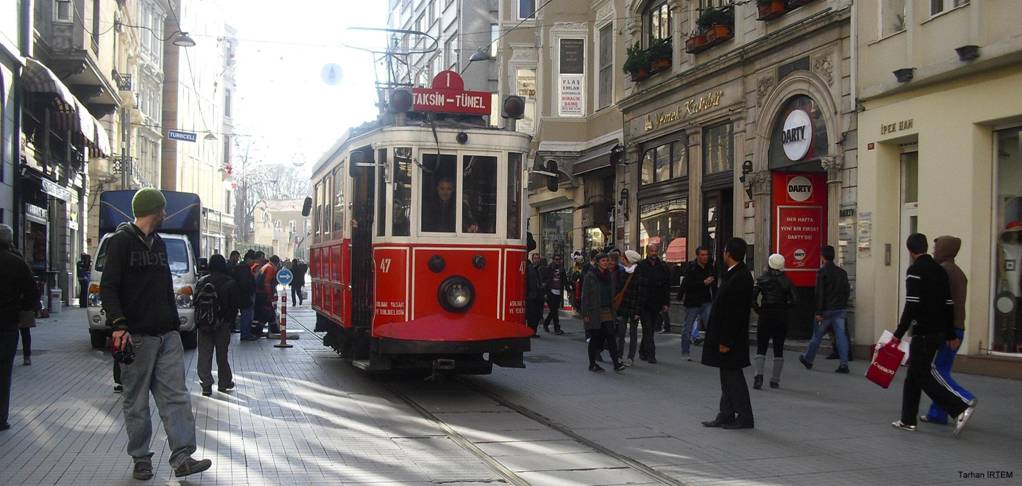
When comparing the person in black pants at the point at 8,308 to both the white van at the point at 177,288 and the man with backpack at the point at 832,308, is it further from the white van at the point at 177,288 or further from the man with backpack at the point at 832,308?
the man with backpack at the point at 832,308

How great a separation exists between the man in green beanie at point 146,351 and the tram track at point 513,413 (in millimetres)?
2156

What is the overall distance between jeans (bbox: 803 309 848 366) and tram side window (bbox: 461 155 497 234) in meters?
5.32

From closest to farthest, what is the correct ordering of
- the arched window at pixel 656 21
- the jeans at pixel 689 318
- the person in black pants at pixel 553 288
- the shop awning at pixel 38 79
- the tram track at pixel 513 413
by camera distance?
the tram track at pixel 513 413 → the jeans at pixel 689 318 → the person in black pants at pixel 553 288 → the arched window at pixel 656 21 → the shop awning at pixel 38 79

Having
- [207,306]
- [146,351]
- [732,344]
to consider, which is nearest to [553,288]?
[207,306]

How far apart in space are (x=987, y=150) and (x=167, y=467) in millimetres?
11618

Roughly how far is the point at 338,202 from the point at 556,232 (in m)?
19.9

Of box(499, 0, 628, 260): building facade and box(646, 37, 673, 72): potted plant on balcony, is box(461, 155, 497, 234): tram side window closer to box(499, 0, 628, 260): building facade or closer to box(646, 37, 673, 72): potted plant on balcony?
box(646, 37, 673, 72): potted plant on balcony

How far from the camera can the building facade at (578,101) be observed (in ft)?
87.0

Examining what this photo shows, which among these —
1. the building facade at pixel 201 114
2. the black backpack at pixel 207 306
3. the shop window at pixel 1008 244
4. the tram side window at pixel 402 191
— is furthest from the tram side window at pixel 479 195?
the building facade at pixel 201 114

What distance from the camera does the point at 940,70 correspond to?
13.6 meters

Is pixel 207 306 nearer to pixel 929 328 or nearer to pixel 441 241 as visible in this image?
pixel 441 241

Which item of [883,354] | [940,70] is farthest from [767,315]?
[940,70]

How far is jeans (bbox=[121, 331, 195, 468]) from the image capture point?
21.1 feet

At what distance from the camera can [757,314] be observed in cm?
1183
